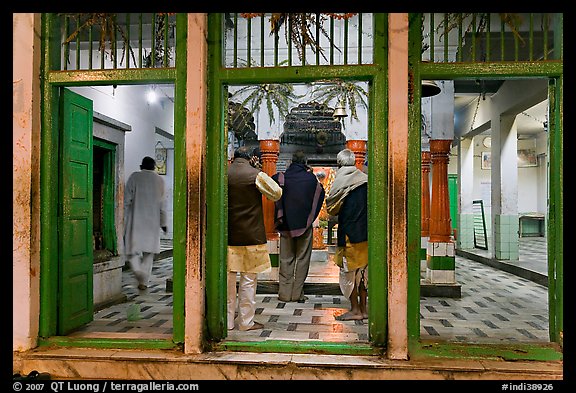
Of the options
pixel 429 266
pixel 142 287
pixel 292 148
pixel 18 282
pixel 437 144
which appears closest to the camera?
pixel 18 282

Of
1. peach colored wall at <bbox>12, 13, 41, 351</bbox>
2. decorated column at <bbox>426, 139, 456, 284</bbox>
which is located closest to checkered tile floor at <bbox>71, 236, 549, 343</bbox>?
decorated column at <bbox>426, 139, 456, 284</bbox>

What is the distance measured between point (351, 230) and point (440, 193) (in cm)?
309

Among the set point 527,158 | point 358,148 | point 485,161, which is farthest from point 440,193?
point 527,158

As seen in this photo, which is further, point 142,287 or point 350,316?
point 142,287

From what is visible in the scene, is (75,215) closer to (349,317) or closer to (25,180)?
(25,180)

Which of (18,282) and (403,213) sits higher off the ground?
(403,213)

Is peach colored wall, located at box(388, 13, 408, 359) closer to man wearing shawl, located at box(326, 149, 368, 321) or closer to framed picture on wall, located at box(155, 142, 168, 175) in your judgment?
man wearing shawl, located at box(326, 149, 368, 321)

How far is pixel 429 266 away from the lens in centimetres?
690

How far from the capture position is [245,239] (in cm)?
451

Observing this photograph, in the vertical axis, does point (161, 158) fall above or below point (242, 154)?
above

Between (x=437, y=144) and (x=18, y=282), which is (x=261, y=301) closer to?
(x=18, y=282)

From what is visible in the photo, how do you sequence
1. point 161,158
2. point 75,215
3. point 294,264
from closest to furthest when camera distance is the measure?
point 75,215 → point 294,264 → point 161,158
